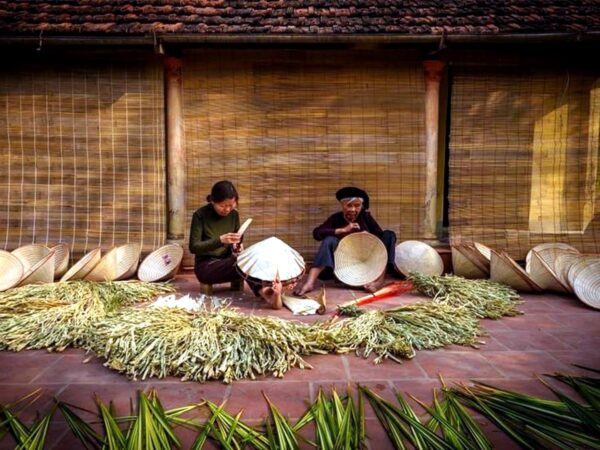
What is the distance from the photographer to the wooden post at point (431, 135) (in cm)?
563

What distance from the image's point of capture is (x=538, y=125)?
5.76 m

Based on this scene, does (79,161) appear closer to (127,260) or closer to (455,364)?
(127,260)

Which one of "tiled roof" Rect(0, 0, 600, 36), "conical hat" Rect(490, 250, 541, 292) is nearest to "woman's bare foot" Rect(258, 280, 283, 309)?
"conical hat" Rect(490, 250, 541, 292)

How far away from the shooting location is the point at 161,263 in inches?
207

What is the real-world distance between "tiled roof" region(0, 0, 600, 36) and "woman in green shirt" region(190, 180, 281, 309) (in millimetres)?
2111

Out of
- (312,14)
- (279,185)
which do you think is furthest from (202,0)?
(279,185)

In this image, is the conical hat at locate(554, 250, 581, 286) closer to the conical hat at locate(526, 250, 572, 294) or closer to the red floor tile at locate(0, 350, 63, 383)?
the conical hat at locate(526, 250, 572, 294)

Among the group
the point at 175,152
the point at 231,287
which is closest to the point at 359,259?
the point at 231,287

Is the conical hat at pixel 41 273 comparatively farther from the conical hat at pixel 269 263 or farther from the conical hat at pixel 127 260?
the conical hat at pixel 269 263

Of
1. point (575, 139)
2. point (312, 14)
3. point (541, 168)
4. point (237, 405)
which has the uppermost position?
point (312, 14)

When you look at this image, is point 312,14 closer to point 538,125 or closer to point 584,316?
point 538,125

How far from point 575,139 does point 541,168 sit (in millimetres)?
Answer: 546

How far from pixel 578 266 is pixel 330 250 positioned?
2.36 m

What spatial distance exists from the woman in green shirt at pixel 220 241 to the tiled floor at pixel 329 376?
1453mm
